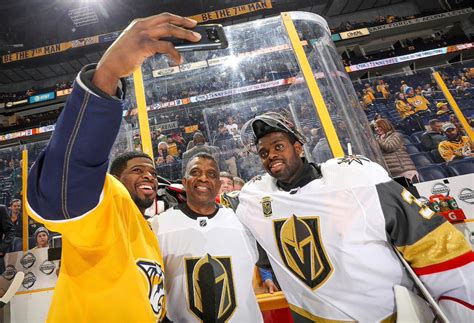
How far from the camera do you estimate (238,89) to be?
3750 mm

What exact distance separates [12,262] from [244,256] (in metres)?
4.21

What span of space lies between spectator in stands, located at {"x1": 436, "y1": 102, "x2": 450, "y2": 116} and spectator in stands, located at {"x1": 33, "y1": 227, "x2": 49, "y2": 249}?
8.66 metres

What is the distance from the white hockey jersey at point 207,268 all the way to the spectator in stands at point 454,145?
6450mm

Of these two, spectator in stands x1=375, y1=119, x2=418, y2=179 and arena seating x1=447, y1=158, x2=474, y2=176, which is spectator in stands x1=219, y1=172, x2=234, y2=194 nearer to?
spectator in stands x1=375, y1=119, x2=418, y2=179

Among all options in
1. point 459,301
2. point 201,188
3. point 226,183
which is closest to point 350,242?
point 459,301

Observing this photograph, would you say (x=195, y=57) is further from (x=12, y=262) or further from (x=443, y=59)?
(x=443, y=59)

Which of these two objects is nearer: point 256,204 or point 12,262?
point 256,204

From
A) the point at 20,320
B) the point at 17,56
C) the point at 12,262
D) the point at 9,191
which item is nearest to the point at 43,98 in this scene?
the point at 17,56

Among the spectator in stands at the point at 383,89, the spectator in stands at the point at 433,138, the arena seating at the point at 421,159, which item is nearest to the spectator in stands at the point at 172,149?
the arena seating at the point at 421,159

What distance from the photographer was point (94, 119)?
0.66 meters

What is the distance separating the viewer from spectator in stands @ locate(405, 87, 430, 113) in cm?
738

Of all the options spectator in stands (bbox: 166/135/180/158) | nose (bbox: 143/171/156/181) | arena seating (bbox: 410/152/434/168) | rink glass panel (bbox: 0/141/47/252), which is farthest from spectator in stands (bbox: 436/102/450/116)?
rink glass panel (bbox: 0/141/47/252)

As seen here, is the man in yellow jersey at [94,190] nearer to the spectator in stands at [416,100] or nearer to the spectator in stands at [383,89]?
the spectator in stands at [416,100]

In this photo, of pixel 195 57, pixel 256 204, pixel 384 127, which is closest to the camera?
pixel 256 204
